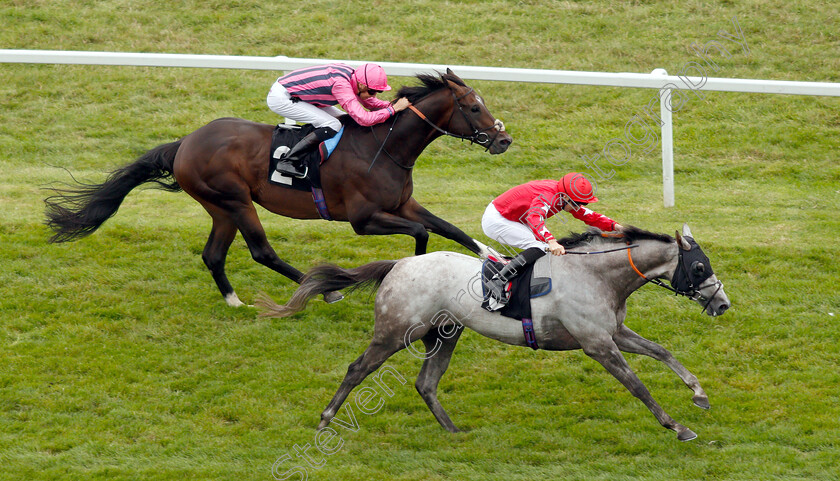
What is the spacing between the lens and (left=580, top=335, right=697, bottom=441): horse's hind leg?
539cm

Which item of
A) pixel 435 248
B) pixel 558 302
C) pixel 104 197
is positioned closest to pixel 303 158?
pixel 435 248

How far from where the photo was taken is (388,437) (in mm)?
5863

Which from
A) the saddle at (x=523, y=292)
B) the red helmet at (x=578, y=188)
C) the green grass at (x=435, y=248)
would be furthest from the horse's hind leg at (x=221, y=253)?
the red helmet at (x=578, y=188)

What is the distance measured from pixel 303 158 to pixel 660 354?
10.0ft

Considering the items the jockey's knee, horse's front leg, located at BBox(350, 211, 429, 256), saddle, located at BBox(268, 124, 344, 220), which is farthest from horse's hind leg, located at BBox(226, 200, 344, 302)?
the jockey's knee

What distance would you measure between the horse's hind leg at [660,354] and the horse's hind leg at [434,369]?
1038mm

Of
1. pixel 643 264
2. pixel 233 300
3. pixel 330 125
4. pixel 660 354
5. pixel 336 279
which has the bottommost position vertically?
pixel 233 300

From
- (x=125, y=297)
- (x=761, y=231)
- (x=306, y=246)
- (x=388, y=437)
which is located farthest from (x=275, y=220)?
(x=761, y=231)

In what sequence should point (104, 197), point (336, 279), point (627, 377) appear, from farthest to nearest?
point (104, 197)
point (336, 279)
point (627, 377)

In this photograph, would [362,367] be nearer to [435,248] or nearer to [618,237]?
[618,237]

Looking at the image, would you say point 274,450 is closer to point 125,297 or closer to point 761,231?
point 125,297

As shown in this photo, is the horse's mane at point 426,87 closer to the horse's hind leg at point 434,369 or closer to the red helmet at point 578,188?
the red helmet at point 578,188

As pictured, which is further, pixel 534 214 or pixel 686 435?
pixel 534 214

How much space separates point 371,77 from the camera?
22.8ft
